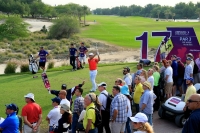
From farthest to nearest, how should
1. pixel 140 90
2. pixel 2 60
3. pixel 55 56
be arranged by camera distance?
pixel 55 56
pixel 2 60
pixel 140 90

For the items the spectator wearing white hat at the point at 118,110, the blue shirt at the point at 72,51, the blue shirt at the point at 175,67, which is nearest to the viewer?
the spectator wearing white hat at the point at 118,110

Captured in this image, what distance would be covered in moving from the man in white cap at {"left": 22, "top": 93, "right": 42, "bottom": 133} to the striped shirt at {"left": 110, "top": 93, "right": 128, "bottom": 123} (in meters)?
1.83

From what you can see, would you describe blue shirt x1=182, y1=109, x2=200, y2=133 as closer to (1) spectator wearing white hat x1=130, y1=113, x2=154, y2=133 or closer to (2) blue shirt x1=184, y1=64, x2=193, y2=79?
(1) spectator wearing white hat x1=130, y1=113, x2=154, y2=133

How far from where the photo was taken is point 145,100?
777cm

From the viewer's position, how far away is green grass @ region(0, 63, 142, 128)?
11.7 m

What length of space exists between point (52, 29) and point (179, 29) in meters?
42.4

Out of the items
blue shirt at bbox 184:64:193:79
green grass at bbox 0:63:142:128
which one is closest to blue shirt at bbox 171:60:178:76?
blue shirt at bbox 184:64:193:79

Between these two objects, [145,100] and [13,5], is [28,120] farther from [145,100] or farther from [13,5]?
[13,5]

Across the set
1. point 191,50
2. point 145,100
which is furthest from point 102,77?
point 145,100

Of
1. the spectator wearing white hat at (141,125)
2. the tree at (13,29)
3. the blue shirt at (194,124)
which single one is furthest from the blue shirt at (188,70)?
the tree at (13,29)

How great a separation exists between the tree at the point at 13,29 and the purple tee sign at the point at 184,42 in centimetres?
4070

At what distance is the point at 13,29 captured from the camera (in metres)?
56.8

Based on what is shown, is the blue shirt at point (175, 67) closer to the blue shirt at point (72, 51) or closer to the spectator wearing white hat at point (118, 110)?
the spectator wearing white hat at point (118, 110)

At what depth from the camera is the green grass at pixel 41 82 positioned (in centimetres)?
Result: 1171
